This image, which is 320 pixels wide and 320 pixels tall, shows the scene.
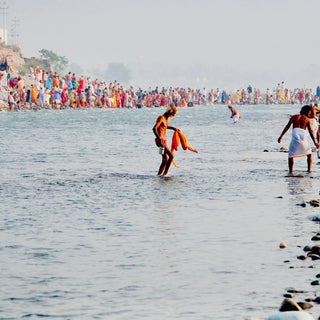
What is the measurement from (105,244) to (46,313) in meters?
3.29

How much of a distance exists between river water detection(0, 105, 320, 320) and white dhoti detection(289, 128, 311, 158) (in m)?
0.61

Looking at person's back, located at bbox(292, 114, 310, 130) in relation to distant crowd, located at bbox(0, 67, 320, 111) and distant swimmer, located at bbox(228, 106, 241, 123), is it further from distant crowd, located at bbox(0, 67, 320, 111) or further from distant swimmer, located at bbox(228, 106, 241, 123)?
distant crowd, located at bbox(0, 67, 320, 111)

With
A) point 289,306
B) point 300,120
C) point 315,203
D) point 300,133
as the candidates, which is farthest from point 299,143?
point 289,306

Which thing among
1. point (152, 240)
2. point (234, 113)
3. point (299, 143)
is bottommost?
point (152, 240)

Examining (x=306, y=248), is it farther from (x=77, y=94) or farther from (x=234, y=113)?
(x=77, y=94)

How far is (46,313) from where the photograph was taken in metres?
7.76

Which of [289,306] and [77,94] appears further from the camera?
[77,94]

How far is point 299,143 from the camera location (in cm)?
1920

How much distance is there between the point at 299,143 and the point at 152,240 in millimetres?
8614

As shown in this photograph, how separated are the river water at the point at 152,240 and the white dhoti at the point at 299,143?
0.61 meters

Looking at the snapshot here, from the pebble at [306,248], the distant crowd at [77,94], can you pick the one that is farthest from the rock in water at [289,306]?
the distant crowd at [77,94]

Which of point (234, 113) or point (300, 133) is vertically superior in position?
point (300, 133)

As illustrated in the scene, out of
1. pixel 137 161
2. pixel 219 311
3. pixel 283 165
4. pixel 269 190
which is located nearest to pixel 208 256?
pixel 219 311

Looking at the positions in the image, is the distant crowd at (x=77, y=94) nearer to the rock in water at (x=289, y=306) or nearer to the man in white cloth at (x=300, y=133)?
the man in white cloth at (x=300, y=133)
